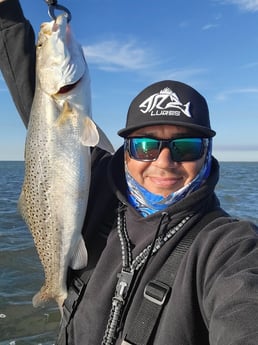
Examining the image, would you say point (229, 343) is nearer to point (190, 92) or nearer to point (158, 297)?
point (158, 297)

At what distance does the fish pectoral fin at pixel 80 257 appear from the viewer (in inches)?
106

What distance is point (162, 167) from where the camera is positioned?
2494 millimetres

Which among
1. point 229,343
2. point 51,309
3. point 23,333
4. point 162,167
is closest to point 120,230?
point 162,167

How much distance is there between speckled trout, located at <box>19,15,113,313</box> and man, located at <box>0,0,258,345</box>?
0.16m

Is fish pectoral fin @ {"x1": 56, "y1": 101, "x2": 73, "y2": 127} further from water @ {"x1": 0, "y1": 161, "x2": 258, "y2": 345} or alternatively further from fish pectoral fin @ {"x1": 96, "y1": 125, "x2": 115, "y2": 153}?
water @ {"x1": 0, "y1": 161, "x2": 258, "y2": 345}

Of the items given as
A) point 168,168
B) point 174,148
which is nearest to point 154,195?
point 168,168

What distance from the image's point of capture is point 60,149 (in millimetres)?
2721

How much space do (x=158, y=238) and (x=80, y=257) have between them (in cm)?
57

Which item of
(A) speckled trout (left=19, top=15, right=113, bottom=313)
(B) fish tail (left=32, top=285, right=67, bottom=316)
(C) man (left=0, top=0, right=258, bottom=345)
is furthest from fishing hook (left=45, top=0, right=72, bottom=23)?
(B) fish tail (left=32, top=285, right=67, bottom=316)

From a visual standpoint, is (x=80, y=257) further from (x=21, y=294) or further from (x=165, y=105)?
(x=21, y=294)

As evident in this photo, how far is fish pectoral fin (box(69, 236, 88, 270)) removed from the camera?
2.69 meters

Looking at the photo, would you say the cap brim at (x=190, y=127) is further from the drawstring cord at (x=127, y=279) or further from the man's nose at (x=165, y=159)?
the drawstring cord at (x=127, y=279)

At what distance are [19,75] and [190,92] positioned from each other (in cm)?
126

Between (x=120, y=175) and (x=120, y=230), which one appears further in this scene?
(x=120, y=175)
